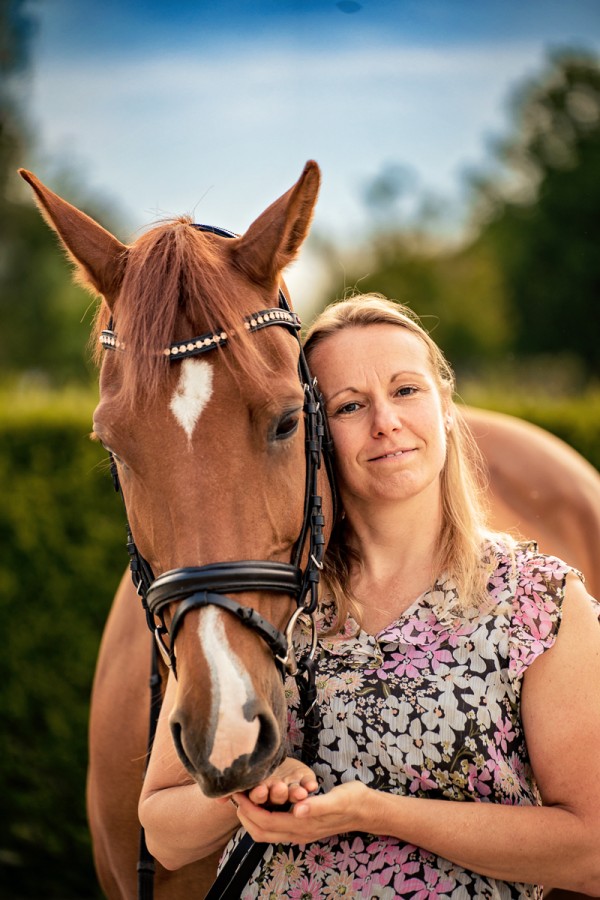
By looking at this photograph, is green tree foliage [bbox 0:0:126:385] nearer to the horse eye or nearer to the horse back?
the horse back

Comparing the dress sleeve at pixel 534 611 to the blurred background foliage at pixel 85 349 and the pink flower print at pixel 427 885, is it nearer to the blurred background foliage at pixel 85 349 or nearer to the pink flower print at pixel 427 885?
the pink flower print at pixel 427 885

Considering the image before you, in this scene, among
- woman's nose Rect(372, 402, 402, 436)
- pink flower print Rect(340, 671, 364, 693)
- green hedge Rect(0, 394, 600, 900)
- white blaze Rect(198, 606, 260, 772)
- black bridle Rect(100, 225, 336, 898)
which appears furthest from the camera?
green hedge Rect(0, 394, 600, 900)

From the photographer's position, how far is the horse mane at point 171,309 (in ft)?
5.68

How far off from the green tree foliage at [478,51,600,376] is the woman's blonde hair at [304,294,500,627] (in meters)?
32.8

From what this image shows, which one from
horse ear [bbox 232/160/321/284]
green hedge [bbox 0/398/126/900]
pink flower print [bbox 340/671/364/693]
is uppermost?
horse ear [bbox 232/160/321/284]

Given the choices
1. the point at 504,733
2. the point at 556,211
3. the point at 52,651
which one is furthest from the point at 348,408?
the point at 556,211

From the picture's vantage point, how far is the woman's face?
198cm

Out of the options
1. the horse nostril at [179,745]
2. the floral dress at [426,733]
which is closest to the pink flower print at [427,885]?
the floral dress at [426,733]

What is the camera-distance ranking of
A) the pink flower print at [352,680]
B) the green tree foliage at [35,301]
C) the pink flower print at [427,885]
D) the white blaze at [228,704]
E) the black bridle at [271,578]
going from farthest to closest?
the green tree foliage at [35,301] → the pink flower print at [352,680] → the pink flower print at [427,885] → the black bridle at [271,578] → the white blaze at [228,704]

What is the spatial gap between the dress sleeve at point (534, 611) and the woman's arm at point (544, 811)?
0.08 ft

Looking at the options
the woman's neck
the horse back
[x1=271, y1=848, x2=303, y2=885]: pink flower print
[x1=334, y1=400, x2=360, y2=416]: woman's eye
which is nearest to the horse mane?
[x1=334, y1=400, x2=360, y2=416]: woman's eye

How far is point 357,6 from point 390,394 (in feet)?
4.98

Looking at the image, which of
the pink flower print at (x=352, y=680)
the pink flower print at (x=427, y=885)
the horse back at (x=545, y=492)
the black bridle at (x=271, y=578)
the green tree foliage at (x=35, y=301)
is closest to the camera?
the black bridle at (x=271, y=578)

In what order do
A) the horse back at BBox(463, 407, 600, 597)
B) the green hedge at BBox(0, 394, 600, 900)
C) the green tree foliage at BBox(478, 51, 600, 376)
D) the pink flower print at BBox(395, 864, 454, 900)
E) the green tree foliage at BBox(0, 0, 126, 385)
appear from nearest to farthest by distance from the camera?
the pink flower print at BBox(395, 864, 454, 900), the horse back at BBox(463, 407, 600, 597), the green hedge at BBox(0, 394, 600, 900), the green tree foliage at BBox(478, 51, 600, 376), the green tree foliage at BBox(0, 0, 126, 385)
